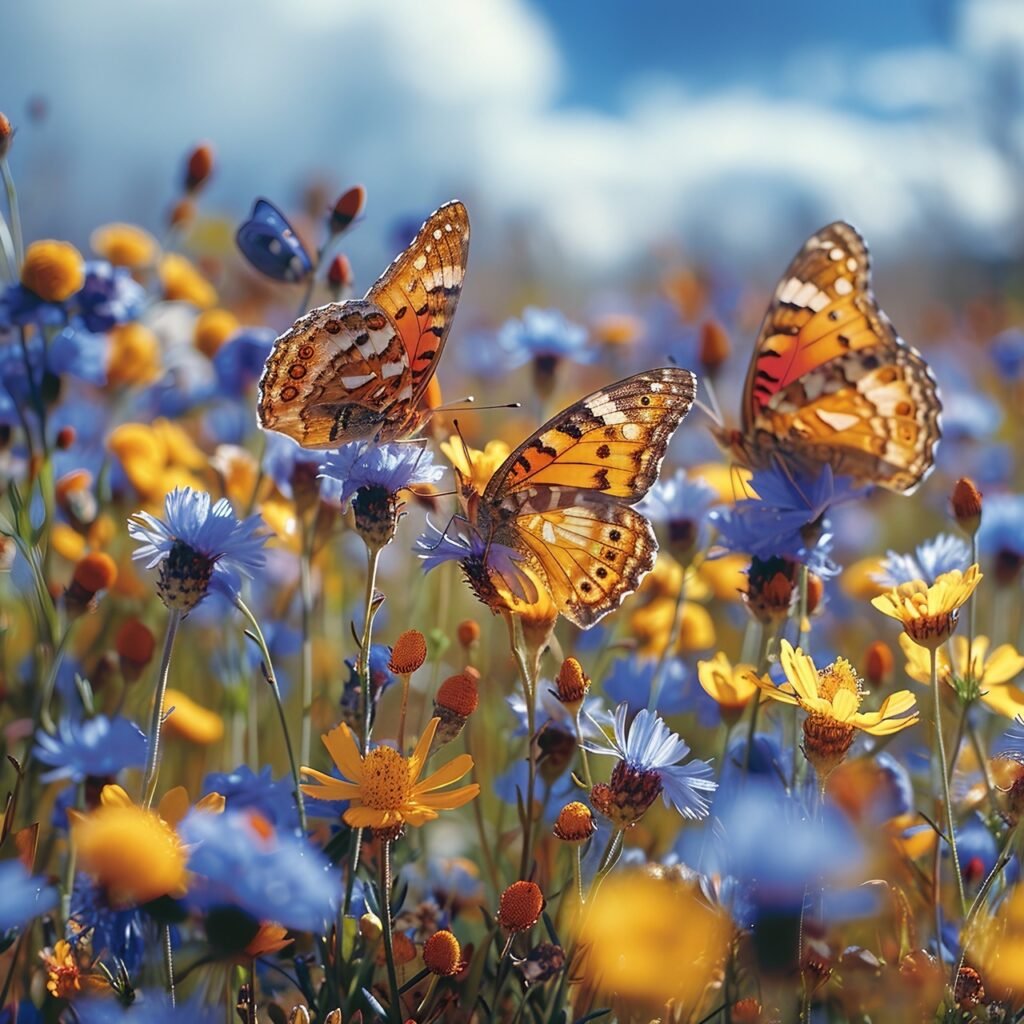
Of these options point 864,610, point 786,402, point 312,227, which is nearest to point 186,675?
point 786,402

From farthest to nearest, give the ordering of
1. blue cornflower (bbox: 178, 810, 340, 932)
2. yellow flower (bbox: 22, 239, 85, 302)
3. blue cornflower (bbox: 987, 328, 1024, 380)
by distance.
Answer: blue cornflower (bbox: 987, 328, 1024, 380), yellow flower (bbox: 22, 239, 85, 302), blue cornflower (bbox: 178, 810, 340, 932)

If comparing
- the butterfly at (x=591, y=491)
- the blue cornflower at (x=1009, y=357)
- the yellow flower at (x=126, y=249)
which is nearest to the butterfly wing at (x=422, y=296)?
the butterfly at (x=591, y=491)

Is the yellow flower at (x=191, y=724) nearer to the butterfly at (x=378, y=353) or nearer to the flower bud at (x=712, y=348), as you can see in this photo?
the butterfly at (x=378, y=353)

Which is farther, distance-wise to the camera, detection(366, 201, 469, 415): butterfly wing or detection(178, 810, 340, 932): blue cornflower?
detection(366, 201, 469, 415): butterfly wing

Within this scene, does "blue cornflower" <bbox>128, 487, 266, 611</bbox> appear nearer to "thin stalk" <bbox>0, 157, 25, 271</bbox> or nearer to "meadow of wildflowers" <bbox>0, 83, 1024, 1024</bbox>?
"meadow of wildflowers" <bbox>0, 83, 1024, 1024</bbox>

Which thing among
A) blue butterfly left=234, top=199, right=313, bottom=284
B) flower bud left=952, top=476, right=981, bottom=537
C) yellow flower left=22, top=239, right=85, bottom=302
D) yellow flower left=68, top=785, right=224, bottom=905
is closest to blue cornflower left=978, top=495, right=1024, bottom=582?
flower bud left=952, top=476, right=981, bottom=537

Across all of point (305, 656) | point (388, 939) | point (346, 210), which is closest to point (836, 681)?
point (388, 939)

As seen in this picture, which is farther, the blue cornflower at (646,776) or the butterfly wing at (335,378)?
the butterfly wing at (335,378)
